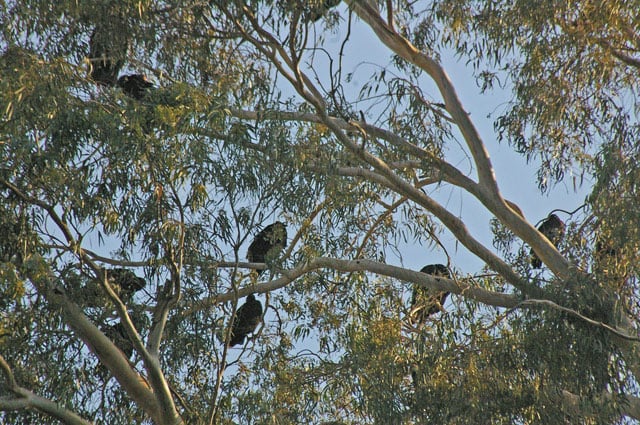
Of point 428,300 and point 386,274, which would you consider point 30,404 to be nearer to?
point 386,274

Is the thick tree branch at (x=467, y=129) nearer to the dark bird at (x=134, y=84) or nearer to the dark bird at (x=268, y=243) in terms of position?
the dark bird at (x=268, y=243)

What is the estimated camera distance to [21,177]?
6.00 metres

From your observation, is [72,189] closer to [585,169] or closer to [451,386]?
[451,386]

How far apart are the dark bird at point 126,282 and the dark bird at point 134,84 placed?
114cm

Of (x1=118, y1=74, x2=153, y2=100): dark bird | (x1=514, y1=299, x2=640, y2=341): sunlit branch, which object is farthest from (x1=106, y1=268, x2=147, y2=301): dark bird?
(x1=514, y1=299, x2=640, y2=341): sunlit branch

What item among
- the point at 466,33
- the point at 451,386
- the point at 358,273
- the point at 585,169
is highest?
the point at 466,33

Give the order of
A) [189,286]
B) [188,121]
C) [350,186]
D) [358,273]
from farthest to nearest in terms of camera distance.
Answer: [358,273] → [350,186] → [189,286] → [188,121]

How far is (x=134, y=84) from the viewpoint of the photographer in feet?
21.5

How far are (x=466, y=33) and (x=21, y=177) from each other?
4003 mm

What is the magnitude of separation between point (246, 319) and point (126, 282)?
1122mm

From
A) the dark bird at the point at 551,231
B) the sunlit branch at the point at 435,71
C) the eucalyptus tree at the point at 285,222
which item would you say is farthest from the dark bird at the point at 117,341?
the dark bird at the point at 551,231

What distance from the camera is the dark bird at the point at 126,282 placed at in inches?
267

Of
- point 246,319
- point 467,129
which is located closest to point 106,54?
point 246,319

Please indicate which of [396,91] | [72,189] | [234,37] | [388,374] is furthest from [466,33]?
[72,189]
